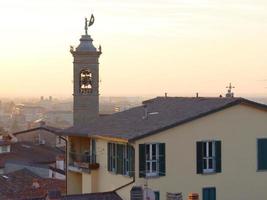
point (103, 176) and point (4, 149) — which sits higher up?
point (4, 149)

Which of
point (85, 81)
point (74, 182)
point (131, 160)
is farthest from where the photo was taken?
point (85, 81)

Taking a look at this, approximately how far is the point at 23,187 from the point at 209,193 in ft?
48.9

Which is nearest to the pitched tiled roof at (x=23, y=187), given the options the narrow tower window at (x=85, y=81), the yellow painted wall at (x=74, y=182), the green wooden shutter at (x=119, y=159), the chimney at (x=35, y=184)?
the chimney at (x=35, y=184)

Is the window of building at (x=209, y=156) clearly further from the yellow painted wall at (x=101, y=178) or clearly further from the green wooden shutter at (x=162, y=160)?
the yellow painted wall at (x=101, y=178)

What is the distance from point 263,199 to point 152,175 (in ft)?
16.8

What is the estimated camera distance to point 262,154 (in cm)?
2975

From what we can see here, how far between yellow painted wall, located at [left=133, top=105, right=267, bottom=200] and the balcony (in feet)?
12.3

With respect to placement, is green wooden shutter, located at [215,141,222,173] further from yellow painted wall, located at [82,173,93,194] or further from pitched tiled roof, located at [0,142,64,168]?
pitched tiled roof, located at [0,142,64,168]

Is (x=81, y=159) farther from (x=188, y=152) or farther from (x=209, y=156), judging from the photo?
(x=209, y=156)

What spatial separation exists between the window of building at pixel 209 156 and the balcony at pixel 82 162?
4.37 m

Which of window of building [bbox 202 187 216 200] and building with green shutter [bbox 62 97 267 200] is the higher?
building with green shutter [bbox 62 97 267 200]

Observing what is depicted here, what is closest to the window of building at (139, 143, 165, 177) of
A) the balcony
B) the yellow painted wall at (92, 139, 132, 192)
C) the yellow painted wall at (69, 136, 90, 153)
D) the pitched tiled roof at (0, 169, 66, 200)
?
the yellow painted wall at (92, 139, 132, 192)

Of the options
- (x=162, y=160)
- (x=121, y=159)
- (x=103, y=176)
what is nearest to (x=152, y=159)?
(x=162, y=160)

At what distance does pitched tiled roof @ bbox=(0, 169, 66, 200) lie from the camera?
37.7 meters
